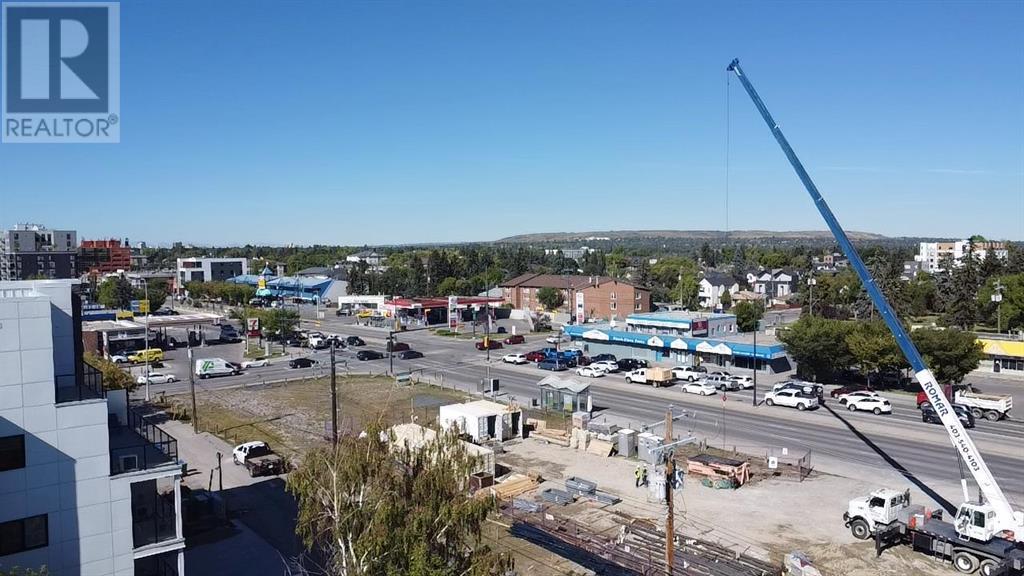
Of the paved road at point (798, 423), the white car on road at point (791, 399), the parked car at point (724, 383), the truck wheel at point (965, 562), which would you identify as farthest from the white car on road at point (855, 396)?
the truck wheel at point (965, 562)

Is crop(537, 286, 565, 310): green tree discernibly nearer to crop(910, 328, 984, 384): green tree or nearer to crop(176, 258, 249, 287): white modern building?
crop(910, 328, 984, 384): green tree

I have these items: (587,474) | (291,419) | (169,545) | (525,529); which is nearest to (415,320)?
(291,419)

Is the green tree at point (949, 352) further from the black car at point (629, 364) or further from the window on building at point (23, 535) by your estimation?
the window on building at point (23, 535)

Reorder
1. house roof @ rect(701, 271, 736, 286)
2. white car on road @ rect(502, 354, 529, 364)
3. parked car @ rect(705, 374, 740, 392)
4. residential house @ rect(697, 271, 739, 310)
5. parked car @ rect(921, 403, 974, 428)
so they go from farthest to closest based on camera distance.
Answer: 1. house roof @ rect(701, 271, 736, 286)
2. residential house @ rect(697, 271, 739, 310)
3. white car on road @ rect(502, 354, 529, 364)
4. parked car @ rect(705, 374, 740, 392)
5. parked car @ rect(921, 403, 974, 428)

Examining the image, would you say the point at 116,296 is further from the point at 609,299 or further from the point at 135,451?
the point at 135,451

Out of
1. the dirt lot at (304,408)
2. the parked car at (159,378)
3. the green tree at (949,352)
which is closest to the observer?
the dirt lot at (304,408)

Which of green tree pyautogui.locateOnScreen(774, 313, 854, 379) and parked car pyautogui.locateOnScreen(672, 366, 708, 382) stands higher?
green tree pyautogui.locateOnScreen(774, 313, 854, 379)

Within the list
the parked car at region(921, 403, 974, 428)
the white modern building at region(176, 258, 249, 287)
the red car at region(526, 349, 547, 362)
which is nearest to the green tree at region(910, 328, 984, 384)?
the parked car at region(921, 403, 974, 428)
